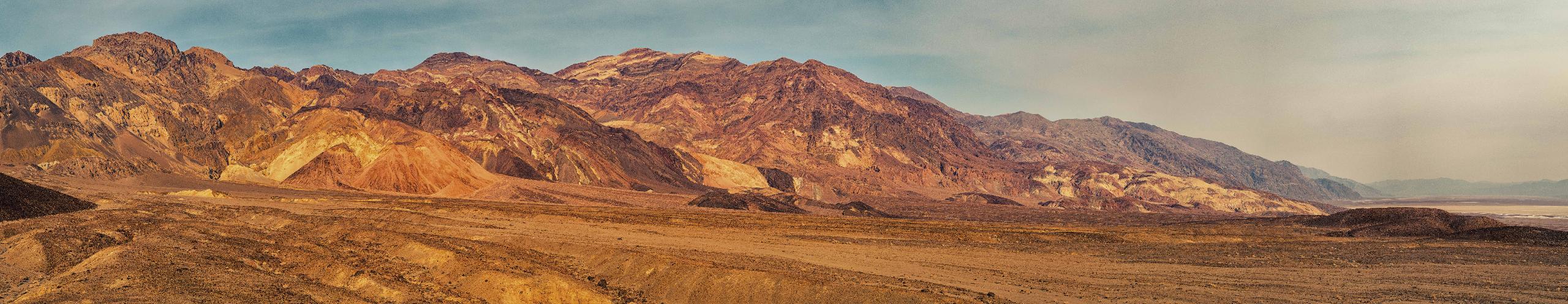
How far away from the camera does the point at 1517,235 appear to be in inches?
2090

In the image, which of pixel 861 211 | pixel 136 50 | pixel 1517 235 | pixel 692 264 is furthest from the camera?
pixel 136 50

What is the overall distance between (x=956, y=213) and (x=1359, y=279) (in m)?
89.8

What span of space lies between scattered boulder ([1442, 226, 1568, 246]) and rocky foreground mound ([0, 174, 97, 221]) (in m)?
78.1

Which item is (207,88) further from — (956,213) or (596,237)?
(596,237)

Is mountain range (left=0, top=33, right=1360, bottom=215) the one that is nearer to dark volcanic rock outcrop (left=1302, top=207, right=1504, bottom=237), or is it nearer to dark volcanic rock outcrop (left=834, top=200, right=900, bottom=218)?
dark volcanic rock outcrop (left=834, top=200, right=900, bottom=218)

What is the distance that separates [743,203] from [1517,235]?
6783cm

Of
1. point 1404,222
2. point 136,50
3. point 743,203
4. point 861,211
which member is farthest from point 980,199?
point 136,50

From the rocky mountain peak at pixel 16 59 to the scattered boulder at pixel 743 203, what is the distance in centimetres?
15125

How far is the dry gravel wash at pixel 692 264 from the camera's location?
24484 millimetres

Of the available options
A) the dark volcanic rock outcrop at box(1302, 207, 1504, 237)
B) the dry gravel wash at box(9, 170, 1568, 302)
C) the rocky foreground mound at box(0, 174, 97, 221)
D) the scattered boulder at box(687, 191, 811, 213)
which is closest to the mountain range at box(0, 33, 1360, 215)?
the scattered boulder at box(687, 191, 811, 213)

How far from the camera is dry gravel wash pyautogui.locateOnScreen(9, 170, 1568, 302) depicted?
24484 mm

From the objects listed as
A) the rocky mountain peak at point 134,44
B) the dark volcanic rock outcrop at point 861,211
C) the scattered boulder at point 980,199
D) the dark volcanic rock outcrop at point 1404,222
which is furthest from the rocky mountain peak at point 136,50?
the dark volcanic rock outcrop at point 1404,222

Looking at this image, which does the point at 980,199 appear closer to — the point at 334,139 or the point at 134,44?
the point at 334,139

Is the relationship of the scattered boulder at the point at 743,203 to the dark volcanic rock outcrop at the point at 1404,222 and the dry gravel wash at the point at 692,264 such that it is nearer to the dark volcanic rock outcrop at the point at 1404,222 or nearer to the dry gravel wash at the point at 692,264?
the dry gravel wash at the point at 692,264
